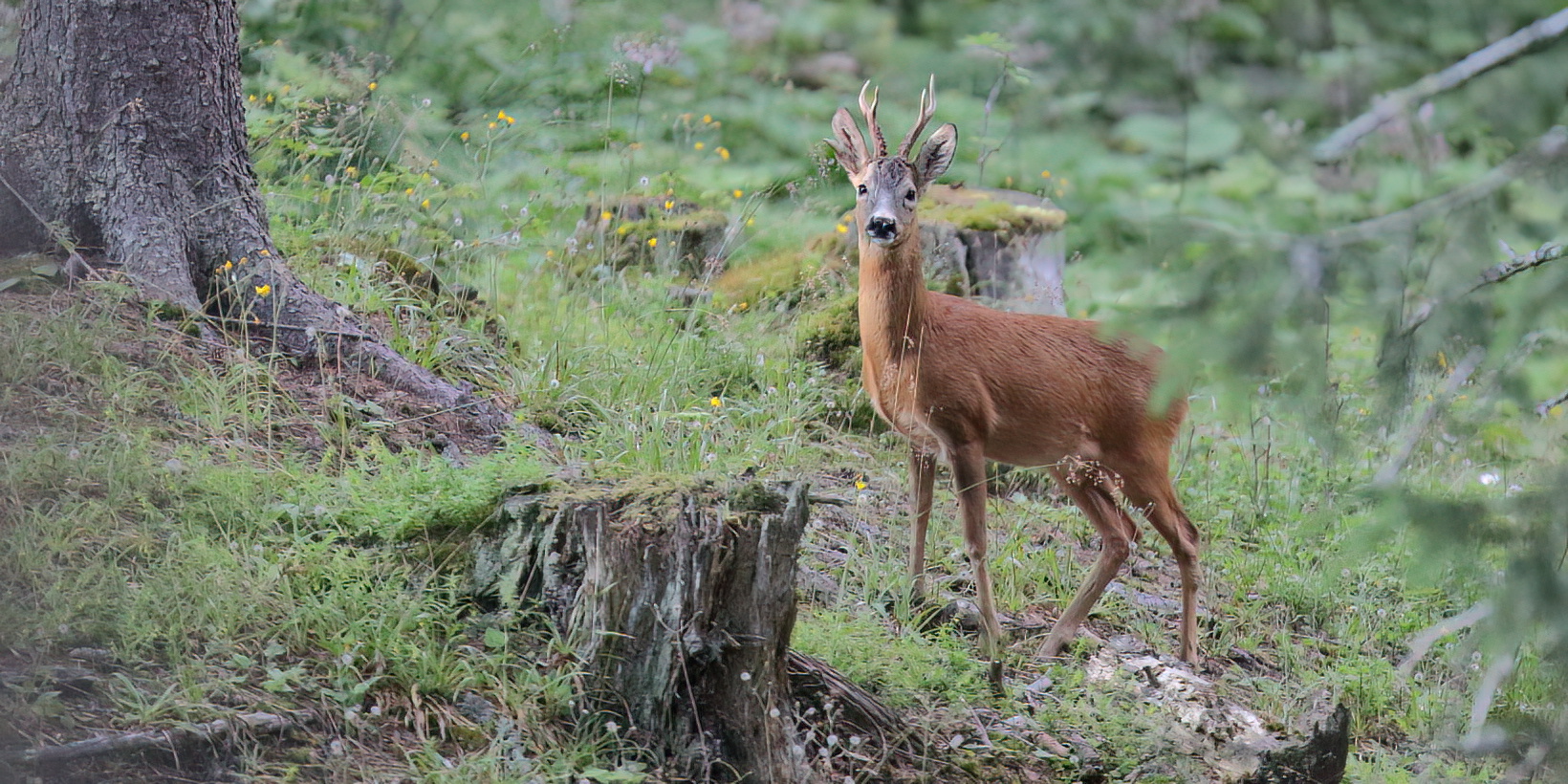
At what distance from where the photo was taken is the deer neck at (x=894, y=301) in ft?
16.0

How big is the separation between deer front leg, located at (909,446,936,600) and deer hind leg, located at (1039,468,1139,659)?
50 cm

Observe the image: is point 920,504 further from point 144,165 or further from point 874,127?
point 144,165

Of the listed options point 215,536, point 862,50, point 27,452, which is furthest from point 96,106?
point 862,50

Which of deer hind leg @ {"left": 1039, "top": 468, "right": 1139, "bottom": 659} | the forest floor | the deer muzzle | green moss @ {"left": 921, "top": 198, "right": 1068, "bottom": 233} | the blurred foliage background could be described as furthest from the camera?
green moss @ {"left": 921, "top": 198, "right": 1068, "bottom": 233}

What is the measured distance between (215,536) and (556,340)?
1.78 m

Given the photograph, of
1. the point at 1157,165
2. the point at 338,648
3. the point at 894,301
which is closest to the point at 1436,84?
the point at 338,648

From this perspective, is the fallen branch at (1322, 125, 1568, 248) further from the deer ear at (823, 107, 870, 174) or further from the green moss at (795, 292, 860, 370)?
the green moss at (795, 292, 860, 370)

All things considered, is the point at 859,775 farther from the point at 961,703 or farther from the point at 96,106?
the point at 96,106

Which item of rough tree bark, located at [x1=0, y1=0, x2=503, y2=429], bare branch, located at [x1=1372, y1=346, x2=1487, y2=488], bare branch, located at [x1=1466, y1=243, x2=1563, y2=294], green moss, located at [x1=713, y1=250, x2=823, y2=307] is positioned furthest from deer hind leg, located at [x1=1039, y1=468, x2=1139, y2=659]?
bare branch, located at [x1=1466, y1=243, x2=1563, y2=294]

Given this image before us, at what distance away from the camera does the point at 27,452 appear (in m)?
3.63

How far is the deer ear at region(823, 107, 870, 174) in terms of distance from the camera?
4906mm

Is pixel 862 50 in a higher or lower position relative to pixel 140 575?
higher

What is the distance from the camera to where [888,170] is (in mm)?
4754

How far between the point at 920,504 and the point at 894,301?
0.75 metres
